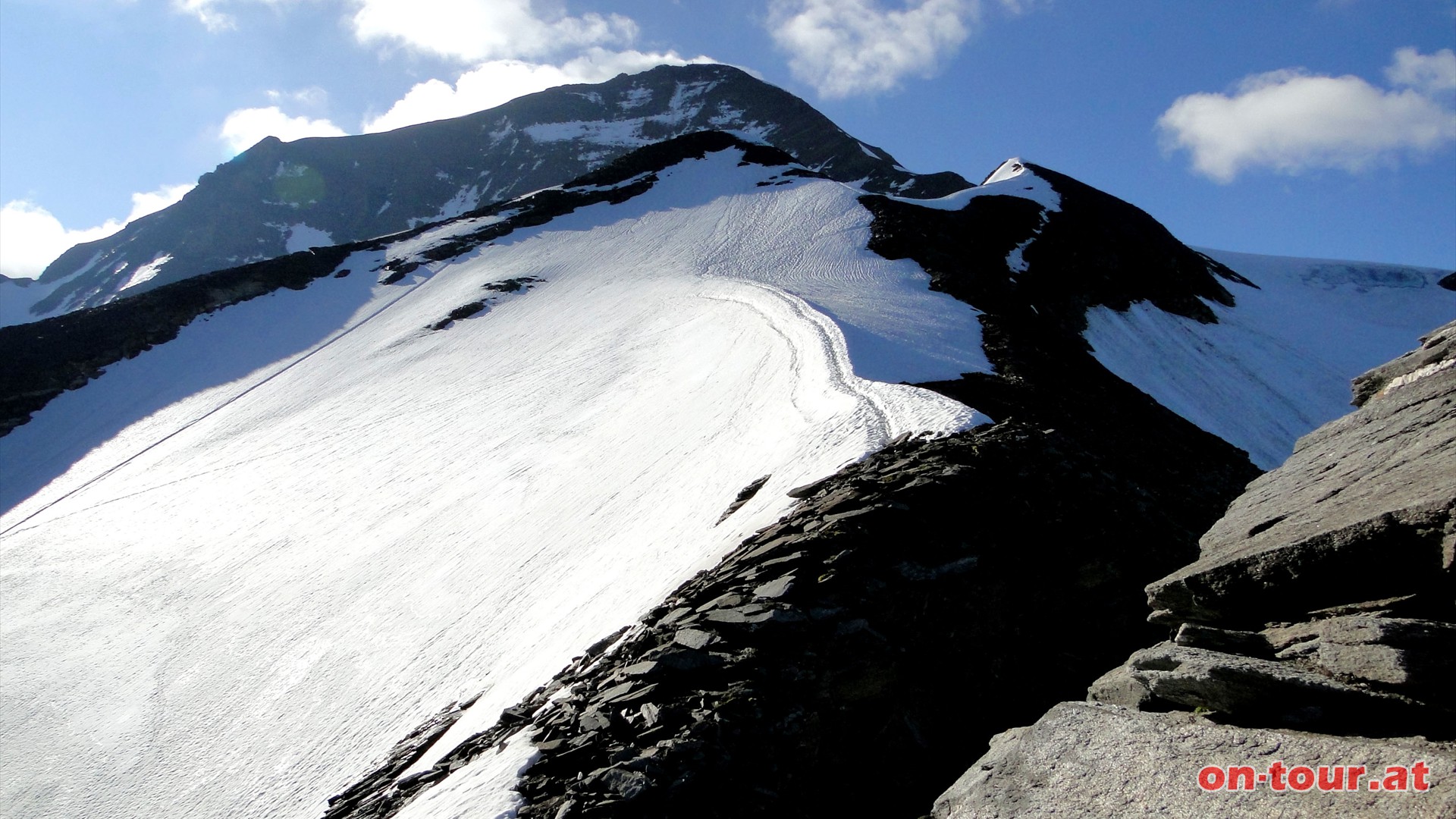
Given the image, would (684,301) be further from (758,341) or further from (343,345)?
(343,345)

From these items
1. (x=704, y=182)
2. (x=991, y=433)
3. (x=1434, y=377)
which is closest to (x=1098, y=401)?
(x=991, y=433)

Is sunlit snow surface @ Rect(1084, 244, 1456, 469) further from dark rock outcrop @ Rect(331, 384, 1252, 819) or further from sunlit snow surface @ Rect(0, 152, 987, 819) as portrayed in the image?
dark rock outcrop @ Rect(331, 384, 1252, 819)

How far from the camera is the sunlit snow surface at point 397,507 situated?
12.4 metres

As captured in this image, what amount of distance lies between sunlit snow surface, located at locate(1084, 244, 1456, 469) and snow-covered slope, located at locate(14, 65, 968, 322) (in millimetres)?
66472

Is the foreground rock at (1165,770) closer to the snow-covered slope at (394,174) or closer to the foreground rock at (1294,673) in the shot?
the foreground rock at (1294,673)

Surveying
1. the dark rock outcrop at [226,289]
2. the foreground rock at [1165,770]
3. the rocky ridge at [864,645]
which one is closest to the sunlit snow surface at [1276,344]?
the rocky ridge at [864,645]

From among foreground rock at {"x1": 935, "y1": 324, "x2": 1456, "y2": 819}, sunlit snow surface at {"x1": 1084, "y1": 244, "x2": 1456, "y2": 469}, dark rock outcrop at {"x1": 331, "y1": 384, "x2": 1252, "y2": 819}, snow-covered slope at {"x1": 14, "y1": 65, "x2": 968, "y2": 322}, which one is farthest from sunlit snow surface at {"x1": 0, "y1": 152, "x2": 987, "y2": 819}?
snow-covered slope at {"x1": 14, "y1": 65, "x2": 968, "y2": 322}

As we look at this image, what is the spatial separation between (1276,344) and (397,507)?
41180 millimetres

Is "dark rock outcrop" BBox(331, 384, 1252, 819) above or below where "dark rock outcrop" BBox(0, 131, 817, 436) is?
below

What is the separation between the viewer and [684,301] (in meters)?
33.0

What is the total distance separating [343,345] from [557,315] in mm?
12231

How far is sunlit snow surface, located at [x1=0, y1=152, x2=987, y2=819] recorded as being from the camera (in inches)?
487

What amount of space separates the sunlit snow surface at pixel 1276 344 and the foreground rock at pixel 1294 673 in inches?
936

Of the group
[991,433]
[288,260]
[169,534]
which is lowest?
[169,534]
